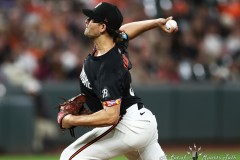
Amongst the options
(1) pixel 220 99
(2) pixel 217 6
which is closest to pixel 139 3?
(2) pixel 217 6

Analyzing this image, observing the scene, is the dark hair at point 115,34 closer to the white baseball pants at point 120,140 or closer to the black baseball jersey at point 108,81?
the black baseball jersey at point 108,81

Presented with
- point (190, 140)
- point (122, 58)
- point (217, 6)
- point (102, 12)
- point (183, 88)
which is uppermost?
point (102, 12)

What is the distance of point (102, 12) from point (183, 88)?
8.46 meters

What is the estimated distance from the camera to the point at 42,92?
45.2 ft

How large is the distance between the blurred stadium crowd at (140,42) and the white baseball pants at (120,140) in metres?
7.55

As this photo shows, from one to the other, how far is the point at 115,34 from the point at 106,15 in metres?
0.21

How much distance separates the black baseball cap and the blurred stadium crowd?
7.52 metres

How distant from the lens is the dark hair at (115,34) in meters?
6.12

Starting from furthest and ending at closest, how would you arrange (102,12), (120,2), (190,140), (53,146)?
(120,2) < (190,140) < (53,146) < (102,12)

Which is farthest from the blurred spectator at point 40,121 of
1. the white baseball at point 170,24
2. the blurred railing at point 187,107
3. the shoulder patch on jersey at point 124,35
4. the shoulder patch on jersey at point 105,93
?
the shoulder patch on jersey at point 105,93

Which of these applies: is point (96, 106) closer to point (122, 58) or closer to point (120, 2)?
point (122, 58)

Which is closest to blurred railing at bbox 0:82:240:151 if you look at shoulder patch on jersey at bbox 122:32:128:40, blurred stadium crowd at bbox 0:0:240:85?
blurred stadium crowd at bbox 0:0:240:85

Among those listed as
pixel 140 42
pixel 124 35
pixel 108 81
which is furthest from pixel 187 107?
pixel 108 81

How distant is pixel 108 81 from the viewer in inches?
231
